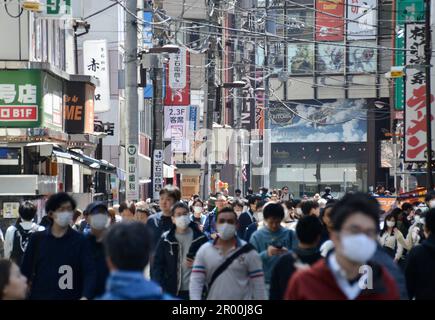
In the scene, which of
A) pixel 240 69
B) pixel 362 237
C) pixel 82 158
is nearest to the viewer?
pixel 362 237

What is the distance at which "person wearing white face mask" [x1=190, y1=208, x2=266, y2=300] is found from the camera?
9297mm

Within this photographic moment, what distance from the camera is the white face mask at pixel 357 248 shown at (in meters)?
5.27

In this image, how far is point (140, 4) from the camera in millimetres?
45562

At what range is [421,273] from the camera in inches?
362

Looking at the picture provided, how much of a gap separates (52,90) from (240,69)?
35085 millimetres

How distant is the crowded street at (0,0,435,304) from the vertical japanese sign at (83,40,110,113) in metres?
0.05

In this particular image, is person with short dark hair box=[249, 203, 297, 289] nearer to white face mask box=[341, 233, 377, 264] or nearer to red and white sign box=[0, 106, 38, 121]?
white face mask box=[341, 233, 377, 264]

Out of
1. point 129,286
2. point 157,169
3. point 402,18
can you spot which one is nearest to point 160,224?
point 129,286

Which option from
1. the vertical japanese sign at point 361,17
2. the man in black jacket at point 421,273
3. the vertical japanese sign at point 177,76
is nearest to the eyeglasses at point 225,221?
the man in black jacket at point 421,273

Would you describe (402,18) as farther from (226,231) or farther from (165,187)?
(226,231)

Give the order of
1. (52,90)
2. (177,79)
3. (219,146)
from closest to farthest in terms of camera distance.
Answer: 1. (52,90)
2. (177,79)
3. (219,146)

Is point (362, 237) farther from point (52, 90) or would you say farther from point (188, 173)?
point (188, 173)

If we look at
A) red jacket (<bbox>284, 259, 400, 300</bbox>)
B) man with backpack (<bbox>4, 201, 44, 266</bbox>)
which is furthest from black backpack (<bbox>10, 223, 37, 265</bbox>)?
red jacket (<bbox>284, 259, 400, 300</bbox>)

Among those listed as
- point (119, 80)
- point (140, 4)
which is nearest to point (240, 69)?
point (140, 4)
